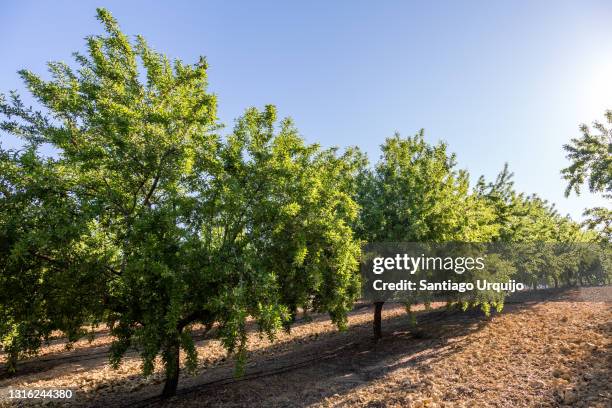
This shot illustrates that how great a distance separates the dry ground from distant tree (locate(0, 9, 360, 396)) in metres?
2.51

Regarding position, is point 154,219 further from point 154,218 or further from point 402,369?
point 402,369

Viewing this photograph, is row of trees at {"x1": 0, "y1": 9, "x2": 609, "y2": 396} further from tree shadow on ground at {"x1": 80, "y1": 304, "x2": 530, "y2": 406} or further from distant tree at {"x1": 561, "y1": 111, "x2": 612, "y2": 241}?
distant tree at {"x1": 561, "y1": 111, "x2": 612, "y2": 241}

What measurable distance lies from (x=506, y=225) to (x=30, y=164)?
2448 centimetres

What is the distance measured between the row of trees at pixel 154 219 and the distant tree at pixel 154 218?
38 millimetres

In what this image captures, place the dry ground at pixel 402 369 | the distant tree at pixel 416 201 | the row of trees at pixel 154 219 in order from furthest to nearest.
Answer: the distant tree at pixel 416 201, the dry ground at pixel 402 369, the row of trees at pixel 154 219

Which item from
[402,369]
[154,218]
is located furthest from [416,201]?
[154,218]

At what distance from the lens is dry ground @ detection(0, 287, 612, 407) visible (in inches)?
423

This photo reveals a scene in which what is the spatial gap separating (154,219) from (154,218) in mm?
26

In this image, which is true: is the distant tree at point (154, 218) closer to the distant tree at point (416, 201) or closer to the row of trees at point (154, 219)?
the row of trees at point (154, 219)

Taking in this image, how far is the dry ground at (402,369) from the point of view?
10750mm

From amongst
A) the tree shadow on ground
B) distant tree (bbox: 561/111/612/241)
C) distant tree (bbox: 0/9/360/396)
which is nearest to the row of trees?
distant tree (bbox: 0/9/360/396)

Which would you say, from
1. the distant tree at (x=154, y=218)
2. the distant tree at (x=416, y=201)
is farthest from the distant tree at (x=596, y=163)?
the distant tree at (x=154, y=218)

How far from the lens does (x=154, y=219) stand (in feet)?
29.1

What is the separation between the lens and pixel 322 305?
1195 centimetres
